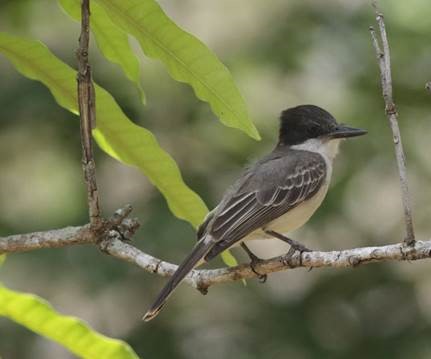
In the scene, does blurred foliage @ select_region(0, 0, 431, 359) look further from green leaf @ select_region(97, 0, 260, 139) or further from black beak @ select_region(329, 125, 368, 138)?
green leaf @ select_region(97, 0, 260, 139)

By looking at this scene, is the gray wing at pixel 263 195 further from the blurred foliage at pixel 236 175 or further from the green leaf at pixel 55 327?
the green leaf at pixel 55 327

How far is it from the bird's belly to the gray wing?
31mm

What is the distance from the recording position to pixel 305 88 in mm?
6363

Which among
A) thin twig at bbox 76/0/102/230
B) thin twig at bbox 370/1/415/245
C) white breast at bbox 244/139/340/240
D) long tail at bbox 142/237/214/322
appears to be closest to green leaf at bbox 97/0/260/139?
thin twig at bbox 76/0/102/230

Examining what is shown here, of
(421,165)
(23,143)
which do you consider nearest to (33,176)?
(23,143)

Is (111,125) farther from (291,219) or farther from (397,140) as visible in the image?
(291,219)

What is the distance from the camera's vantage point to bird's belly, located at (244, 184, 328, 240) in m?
4.30

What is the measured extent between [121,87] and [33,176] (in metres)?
0.91

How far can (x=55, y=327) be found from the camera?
79.5 inches

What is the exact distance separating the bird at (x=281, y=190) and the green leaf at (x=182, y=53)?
76cm

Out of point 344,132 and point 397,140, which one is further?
point 344,132

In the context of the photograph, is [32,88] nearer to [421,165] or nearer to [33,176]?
[33,176]

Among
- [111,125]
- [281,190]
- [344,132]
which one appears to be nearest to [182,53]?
[111,125]

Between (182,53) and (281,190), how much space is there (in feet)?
6.25
